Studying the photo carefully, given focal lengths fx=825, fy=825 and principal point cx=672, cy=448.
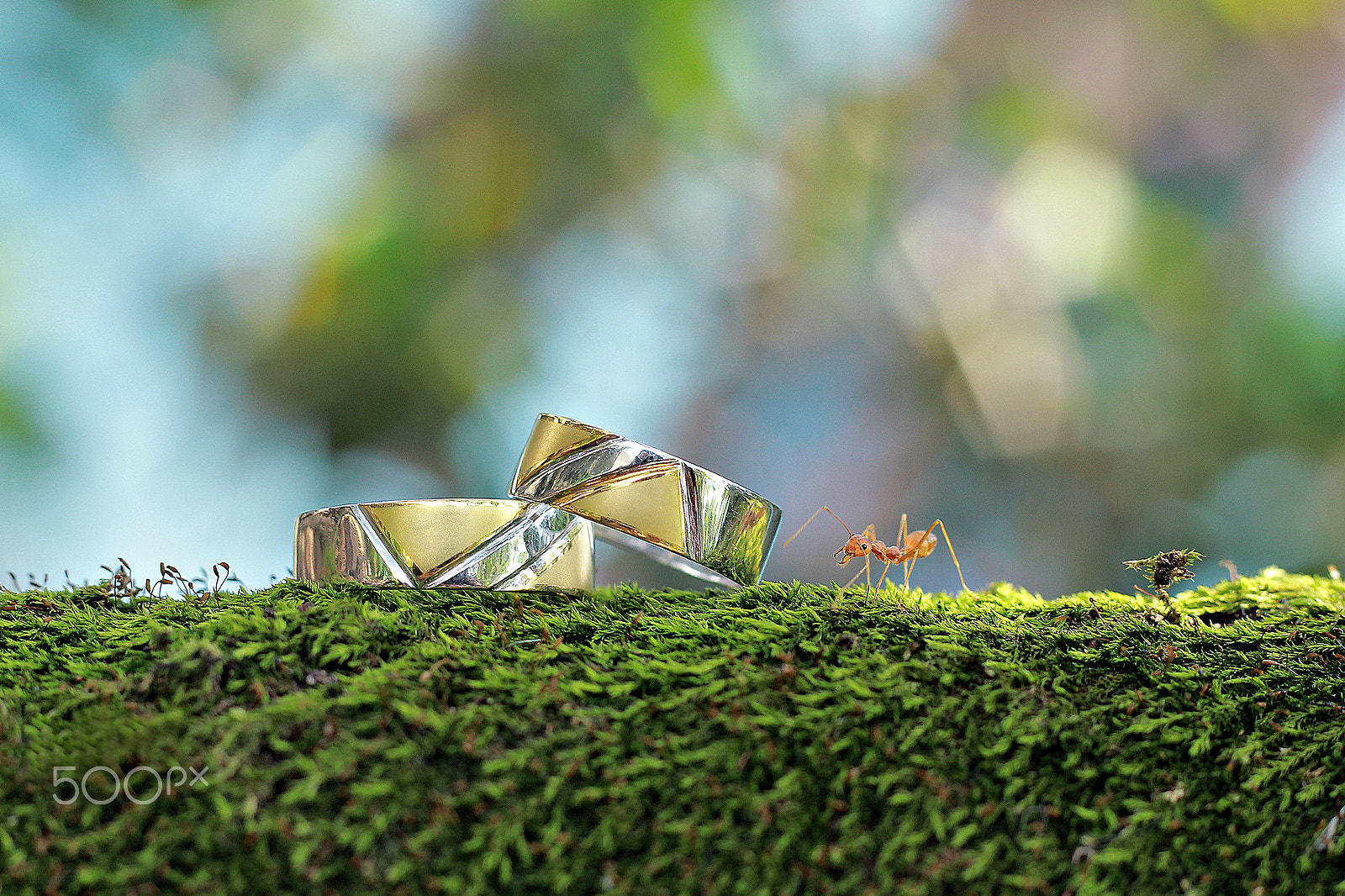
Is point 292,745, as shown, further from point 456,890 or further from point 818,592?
point 818,592

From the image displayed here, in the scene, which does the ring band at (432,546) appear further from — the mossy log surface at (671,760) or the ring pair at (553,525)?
the mossy log surface at (671,760)

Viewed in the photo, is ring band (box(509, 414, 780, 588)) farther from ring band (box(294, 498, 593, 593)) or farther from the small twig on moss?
the small twig on moss

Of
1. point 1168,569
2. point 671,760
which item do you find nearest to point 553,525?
point 671,760

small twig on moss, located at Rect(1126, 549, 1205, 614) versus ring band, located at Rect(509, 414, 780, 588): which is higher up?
ring band, located at Rect(509, 414, 780, 588)

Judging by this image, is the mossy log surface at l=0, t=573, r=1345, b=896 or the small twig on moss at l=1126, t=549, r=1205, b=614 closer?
the mossy log surface at l=0, t=573, r=1345, b=896

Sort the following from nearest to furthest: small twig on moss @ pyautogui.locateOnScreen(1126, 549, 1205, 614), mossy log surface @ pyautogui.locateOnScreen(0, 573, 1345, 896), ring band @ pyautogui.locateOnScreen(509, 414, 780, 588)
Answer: mossy log surface @ pyautogui.locateOnScreen(0, 573, 1345, 896), small twig on moss @ pyautogui.locateOnScreen(1126, 549, 1205, 614), ring band @ pyautogui.locateOnScreen(509, 414, 780, 588)

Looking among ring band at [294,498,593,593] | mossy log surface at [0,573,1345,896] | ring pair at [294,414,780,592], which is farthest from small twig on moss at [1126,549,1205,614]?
ring band at [294,498,593,593]
